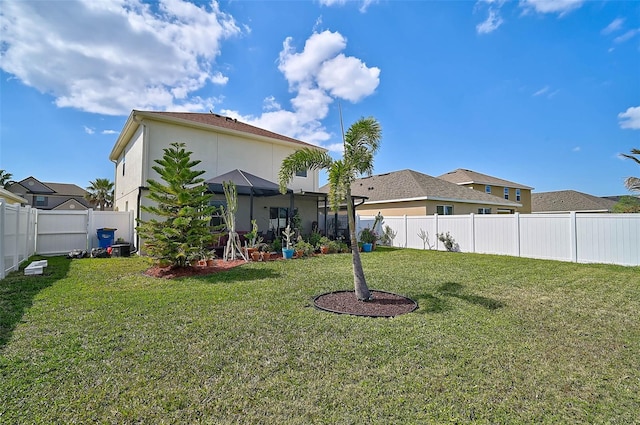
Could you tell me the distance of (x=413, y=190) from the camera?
64.1 ft

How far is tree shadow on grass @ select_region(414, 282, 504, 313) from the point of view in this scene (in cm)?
509

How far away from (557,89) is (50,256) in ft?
74.6

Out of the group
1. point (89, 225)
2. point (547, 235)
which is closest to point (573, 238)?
point (547, 235)

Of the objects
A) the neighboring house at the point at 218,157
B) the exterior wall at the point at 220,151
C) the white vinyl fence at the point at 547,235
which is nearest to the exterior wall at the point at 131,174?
the neighboring house at the point at 218,157

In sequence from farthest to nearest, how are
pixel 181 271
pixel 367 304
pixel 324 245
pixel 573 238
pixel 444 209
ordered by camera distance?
pixel 444 209
pixel 324 245
pixel 573 238
pixel 181 271
pixel 367 304

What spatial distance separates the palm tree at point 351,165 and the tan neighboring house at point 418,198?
525 inches

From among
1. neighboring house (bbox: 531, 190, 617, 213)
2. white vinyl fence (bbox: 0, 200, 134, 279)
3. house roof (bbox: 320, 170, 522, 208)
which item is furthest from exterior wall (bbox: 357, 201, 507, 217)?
neighboring house (bbox: 531, 190, 617, 213)

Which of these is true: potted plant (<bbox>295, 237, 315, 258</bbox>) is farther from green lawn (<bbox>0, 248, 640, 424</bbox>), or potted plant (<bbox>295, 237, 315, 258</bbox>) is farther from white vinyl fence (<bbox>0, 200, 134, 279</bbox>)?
white vinyl fence (<bbox>0, 200, 134, 279</bbox>)

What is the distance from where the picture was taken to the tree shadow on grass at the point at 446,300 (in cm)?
509

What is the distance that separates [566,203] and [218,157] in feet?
129

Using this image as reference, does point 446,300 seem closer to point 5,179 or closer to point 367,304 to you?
point 367,304

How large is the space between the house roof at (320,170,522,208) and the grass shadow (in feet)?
40.6

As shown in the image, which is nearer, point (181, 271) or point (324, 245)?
point (181, 271)

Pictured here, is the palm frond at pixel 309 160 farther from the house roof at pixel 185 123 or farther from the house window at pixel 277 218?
the house window at pixel 277 218
